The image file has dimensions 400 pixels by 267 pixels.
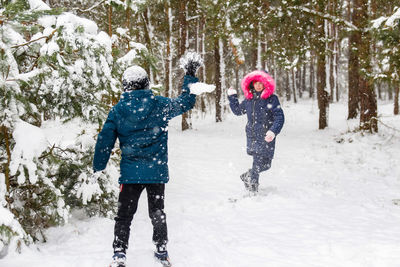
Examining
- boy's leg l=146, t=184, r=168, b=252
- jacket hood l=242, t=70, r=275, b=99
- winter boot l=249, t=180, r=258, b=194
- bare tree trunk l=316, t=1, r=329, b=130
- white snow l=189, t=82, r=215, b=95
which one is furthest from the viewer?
bare tree trunk l=316, t=1, r=329, b=130

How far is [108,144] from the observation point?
318cm

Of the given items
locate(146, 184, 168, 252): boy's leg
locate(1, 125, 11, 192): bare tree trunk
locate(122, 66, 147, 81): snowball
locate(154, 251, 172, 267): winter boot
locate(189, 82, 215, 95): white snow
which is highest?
locate(122, 66, 147, 81): snowball

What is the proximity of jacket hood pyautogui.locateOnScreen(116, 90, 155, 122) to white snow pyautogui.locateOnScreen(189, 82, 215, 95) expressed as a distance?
0.41 m

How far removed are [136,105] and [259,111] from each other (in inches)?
119

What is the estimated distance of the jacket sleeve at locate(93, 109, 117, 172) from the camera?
10.4 ft

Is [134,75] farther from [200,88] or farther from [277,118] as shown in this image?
[277,118]

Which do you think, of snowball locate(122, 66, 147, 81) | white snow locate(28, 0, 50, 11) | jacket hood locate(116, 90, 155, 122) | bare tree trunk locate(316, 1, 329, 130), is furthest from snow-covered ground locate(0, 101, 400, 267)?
bare tree trunk locate(316, 1, 329, 130)

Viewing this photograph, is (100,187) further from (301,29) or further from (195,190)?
(301,29)

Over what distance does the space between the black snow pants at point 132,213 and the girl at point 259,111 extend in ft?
8.95

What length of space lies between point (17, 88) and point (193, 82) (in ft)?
5.53

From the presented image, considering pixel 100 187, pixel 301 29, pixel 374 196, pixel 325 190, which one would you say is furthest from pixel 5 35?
pixel 301 29

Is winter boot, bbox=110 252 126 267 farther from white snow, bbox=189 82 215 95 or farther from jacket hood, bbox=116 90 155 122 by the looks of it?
white snow, bbox=189 82 215 95

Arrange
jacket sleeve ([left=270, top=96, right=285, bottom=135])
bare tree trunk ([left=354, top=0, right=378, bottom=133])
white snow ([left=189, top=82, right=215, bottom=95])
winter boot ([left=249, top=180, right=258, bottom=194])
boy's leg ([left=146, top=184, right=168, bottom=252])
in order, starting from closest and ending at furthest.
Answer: white snow ([left=189, top=82, right=215, bottom=95])
boy's leg ([left=146, top=184, right=168, bottom=252])
jacket sleeve ([left=270, top=96, right=285, bottom=135])
winter boot ([left=249, top=180, right=258, bottom=194])
bare tree trunk ([left=354, top=0, right=378, bottom=133])

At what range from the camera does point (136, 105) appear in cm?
321
